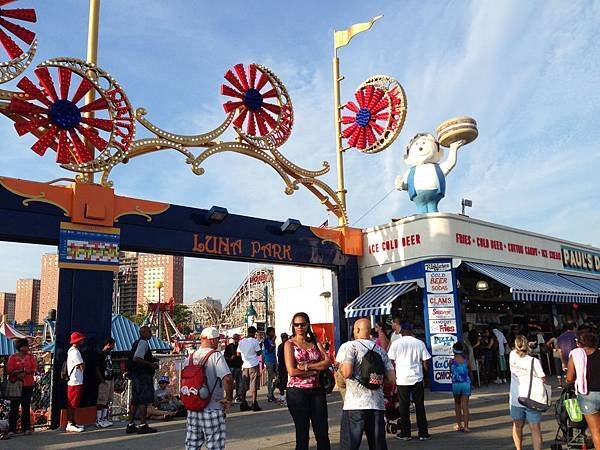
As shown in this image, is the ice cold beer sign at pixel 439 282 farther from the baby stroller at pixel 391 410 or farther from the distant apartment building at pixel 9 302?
the distant apartment building at pixel 9 302

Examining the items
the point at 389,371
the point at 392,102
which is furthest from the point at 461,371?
the point at 392,102

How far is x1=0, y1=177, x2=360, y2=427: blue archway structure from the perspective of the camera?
31.4ft

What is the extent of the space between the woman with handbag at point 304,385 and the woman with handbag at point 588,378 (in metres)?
2.92

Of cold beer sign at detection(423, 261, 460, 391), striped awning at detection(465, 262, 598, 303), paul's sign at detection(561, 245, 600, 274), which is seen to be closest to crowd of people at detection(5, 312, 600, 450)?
cold beer sign at detection(423, 261, 460, 391)

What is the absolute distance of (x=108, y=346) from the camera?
948cm

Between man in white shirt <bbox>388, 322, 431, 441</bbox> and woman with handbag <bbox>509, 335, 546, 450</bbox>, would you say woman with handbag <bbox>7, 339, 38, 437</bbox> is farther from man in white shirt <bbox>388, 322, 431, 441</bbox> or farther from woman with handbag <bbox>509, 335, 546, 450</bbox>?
woman with handbag <bbox>509, 335, 546, 450</bbox>

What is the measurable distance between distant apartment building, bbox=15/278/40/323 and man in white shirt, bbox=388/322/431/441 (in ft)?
448

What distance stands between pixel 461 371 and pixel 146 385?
5078 millimetres

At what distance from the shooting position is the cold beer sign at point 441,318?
43.1ft

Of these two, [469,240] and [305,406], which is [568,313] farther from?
[305,406]

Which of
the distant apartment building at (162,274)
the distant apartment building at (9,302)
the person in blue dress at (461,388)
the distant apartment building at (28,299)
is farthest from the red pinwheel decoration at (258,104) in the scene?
the distant apartment building at (9,302)

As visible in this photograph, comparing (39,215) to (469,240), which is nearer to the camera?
(39,215)

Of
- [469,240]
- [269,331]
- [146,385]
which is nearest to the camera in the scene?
[146,385]

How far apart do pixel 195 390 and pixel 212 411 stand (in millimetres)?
277
